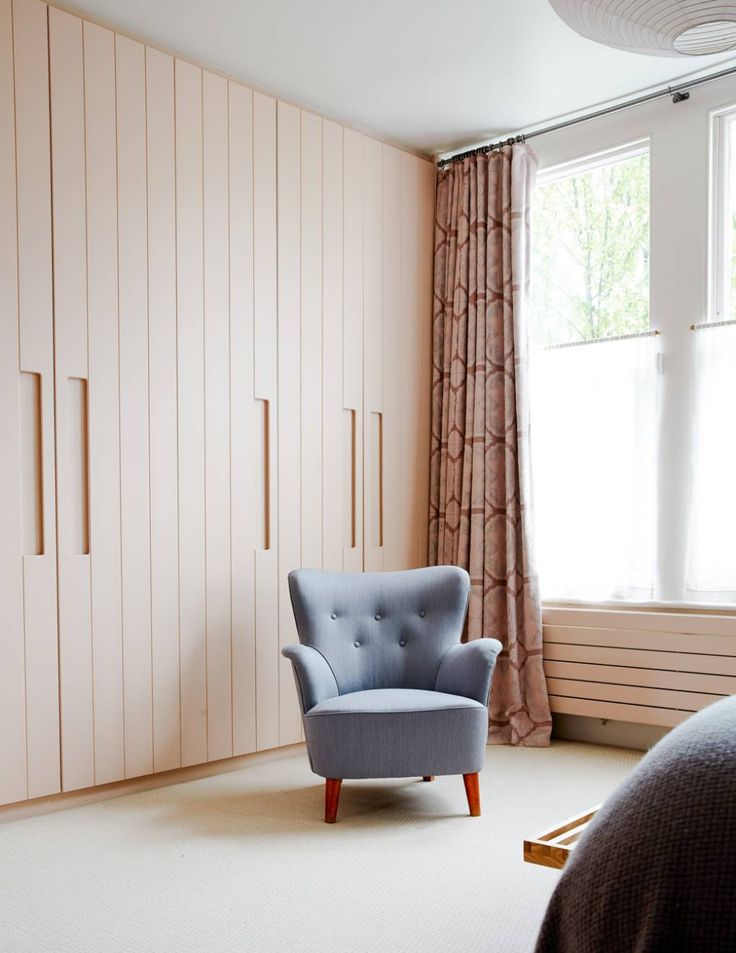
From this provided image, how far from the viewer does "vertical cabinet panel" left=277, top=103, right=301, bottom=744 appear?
4002 millimetres

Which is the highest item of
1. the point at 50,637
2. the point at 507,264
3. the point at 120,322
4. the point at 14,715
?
the point at 507,264

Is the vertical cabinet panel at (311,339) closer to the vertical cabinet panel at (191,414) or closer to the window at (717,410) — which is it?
the vertical cabinet panel at (191,414)

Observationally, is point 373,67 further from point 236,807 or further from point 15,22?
point 236,807

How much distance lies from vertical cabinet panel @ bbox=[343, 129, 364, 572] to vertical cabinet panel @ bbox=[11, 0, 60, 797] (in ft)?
4.71

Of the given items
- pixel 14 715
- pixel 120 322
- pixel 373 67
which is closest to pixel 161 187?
pixel 120 322

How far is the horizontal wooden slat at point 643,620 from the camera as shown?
3715mm

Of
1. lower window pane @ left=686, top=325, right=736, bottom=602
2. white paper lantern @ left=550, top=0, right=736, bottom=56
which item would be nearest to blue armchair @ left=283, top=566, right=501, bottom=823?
lower window pane @ left=686, top=325, right=736, bottom=602

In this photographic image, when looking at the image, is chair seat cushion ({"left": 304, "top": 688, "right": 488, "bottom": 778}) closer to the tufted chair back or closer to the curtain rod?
the tufted chair back

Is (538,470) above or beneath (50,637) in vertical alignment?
above

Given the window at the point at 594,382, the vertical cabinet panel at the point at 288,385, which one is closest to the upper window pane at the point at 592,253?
the window at the point at 594,382

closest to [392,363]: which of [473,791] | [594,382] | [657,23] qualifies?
[594,382]

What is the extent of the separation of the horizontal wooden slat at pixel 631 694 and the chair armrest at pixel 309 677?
4.15 ft

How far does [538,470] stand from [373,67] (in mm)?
1909

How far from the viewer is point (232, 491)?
3830 millimetres
